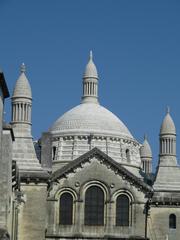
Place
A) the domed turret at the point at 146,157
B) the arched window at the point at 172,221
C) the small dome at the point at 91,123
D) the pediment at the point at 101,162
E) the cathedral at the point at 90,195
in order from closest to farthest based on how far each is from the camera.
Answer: the cathedral at the point at 90,195, the pediment at the point at 101,162, the arched window at the point at 172,221, the small dome at the point at 91,123, the domed turret at the point at 146,157

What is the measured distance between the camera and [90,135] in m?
101

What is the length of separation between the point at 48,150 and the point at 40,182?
69.1 ft

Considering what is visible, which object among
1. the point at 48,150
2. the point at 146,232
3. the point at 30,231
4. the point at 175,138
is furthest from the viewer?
the point at 48,150

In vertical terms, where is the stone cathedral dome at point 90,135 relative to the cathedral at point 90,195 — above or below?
above

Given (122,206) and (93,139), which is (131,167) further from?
(122,206)

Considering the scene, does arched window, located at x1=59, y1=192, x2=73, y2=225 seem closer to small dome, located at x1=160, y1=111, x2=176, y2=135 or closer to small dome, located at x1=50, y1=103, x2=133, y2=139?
small dome, located at x1=160, y1=111, x2=176, y2=135

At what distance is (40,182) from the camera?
77.1 metres

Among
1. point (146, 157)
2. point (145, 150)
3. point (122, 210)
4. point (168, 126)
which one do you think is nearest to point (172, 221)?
point (122, 210)

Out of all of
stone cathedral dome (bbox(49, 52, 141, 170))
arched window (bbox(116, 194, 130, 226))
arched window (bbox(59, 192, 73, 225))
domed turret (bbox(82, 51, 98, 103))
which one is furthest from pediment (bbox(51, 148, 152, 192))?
domed turret (bbox(82, 51, 98, 103))

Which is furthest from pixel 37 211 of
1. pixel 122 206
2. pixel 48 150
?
pixel 48 150

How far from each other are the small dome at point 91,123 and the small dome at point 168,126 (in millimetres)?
14147

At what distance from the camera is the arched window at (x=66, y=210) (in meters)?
80.9

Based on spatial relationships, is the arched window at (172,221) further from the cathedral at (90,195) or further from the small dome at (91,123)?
the small dome at (91,123)

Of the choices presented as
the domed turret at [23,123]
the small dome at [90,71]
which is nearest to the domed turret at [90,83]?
the small dome at [90,71]
